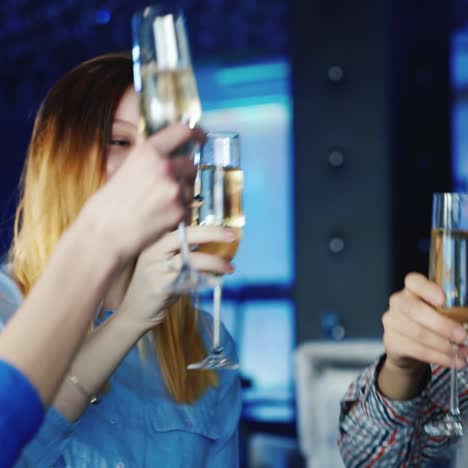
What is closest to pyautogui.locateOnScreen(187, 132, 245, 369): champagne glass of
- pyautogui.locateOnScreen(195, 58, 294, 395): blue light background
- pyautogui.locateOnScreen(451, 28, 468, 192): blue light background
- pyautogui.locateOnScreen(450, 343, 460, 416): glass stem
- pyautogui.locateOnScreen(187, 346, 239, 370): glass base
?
pyautogui.locateOnScreen(187, 346, 239, 370): glass base

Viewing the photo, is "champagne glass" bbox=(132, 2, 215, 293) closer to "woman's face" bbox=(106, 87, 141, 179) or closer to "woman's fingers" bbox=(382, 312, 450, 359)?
"woman's fingers" bbox=(382, 312, 450, 359)

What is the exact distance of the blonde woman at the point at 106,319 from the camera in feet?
4.75

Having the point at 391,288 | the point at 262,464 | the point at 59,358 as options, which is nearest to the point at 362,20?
the point at 391,288

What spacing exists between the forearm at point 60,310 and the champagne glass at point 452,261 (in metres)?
0.58

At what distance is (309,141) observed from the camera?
4.55 meters

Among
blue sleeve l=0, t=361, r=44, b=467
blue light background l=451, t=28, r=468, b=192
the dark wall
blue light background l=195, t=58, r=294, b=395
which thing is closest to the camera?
blue sleeve l=0, t=361, r=44, b=467

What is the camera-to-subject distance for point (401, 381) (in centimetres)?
137

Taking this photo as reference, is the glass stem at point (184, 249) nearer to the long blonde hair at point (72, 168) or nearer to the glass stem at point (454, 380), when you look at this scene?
the glass stem at point (454, 380)

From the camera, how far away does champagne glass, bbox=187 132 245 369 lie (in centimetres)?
115

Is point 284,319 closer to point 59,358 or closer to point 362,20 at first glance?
point 362,20

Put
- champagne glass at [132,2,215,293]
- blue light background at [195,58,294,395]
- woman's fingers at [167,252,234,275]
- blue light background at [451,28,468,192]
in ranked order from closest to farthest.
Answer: champagne glass at [132,2,215,293] → woman's fingers at [167,252,234,275] → blue light background at [451,28,468,192] → blue light background at [195,58,294,395]

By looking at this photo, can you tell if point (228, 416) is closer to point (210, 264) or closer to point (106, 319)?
point (106, 319)

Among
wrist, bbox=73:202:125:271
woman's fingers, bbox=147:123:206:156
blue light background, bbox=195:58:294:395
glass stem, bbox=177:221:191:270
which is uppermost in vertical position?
woman's fingers, bbox=147:123:206:156

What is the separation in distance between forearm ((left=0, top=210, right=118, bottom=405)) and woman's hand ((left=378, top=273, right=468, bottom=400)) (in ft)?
1.90
